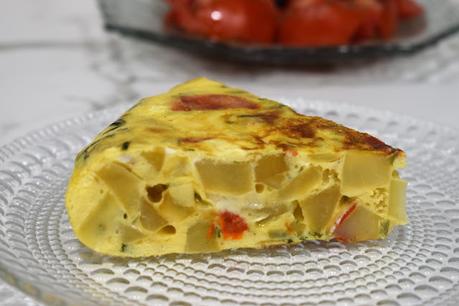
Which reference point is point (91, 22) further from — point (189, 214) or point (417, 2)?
point (189, 214)

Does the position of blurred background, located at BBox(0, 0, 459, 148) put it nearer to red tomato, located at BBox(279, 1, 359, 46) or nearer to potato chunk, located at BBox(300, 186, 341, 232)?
red tomato, located at BBox(279, 1, 359, 46)

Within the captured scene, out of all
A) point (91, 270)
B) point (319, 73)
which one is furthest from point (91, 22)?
point (91, 270)

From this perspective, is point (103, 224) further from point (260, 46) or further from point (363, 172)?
point (260, 46)

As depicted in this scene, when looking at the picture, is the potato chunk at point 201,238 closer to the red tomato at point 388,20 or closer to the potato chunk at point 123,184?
the potato chunk at point 123,184

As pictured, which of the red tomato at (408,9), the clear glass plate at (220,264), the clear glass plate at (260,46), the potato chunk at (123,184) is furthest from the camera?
the red tomato at (408,9)

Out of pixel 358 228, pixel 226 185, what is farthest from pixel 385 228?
pixel 226 185

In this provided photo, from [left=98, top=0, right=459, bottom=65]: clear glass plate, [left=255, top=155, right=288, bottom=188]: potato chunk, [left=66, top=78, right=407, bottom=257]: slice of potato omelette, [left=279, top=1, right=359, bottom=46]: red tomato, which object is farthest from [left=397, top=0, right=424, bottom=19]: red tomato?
[left=255, top=155, right=288, bottom=188]: potato chunk

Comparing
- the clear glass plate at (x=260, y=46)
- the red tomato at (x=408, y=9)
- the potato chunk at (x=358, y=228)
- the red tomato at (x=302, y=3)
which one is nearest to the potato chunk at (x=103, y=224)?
the potato chunk at (x=358, y=228)
